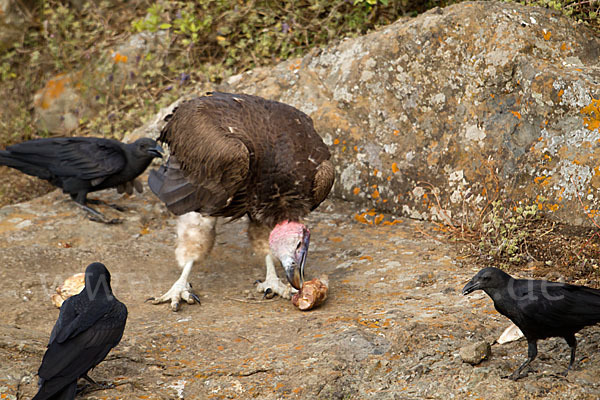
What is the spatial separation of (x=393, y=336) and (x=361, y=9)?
4525mm

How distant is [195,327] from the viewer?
3908 mm

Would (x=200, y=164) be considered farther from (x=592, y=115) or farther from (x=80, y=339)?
(x=592, y=115)

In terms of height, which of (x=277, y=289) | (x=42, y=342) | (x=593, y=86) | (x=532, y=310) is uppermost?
(x=593, y=86)

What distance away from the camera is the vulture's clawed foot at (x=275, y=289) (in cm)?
457

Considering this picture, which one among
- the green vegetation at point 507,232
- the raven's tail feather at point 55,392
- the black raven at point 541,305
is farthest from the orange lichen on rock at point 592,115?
the raven's tail feather at point 55,392

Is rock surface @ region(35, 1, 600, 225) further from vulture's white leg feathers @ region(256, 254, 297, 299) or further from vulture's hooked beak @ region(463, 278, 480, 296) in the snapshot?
vulture's hooked beak @ region(463, 278, 480, 296)

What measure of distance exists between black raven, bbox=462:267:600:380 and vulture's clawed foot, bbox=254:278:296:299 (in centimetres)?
180

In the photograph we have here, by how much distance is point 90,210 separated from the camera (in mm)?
5750

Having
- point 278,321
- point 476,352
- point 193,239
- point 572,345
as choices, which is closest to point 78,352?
point 278,321

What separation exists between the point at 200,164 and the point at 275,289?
1.07 metres

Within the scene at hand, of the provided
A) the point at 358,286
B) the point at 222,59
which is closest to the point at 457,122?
the point at 358,286

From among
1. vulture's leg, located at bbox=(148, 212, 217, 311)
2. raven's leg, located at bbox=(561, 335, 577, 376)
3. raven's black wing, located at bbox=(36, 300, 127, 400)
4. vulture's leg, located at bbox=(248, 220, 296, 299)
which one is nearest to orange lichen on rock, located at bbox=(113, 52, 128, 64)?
vulture's leg, located at bbox=(148, 212, 217, 311)

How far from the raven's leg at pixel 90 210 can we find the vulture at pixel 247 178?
99 centimetres

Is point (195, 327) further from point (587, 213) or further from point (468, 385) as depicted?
point (587, 213)
